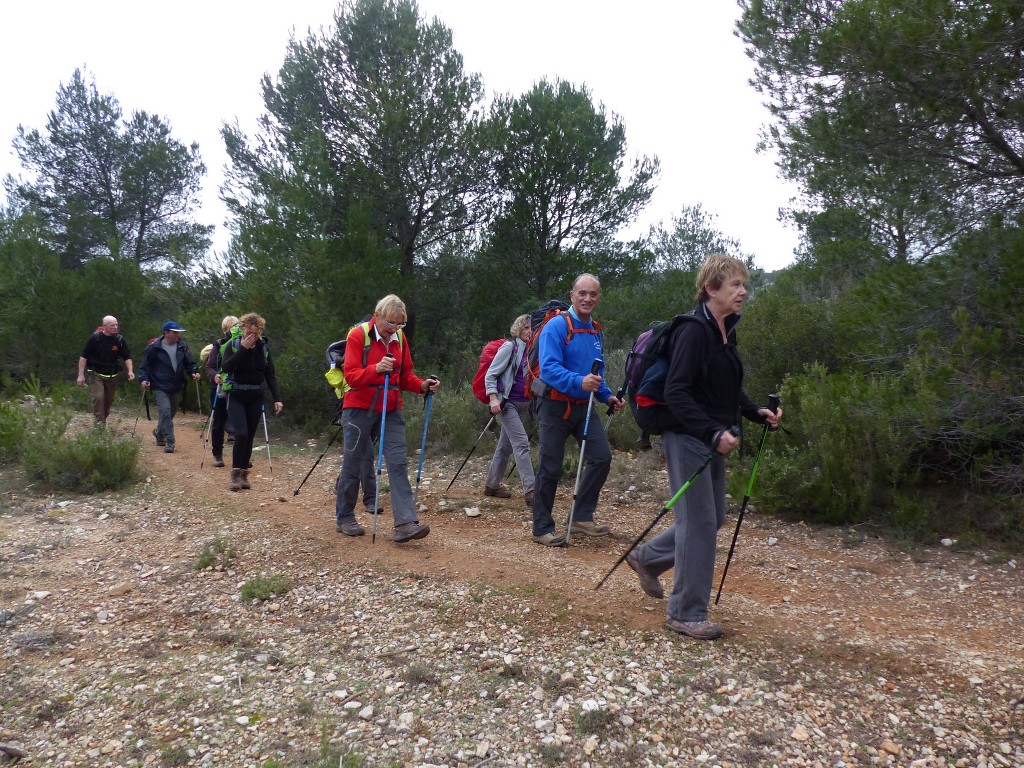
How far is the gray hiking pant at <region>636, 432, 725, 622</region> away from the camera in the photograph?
384cm

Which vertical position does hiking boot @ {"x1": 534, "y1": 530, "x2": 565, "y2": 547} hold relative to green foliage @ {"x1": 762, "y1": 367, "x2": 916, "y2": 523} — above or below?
below

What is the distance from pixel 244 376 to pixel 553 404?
12.3 ft

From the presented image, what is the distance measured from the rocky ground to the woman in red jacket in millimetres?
367

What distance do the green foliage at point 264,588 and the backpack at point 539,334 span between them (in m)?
2.36

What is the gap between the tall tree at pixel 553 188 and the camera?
53.5 feet

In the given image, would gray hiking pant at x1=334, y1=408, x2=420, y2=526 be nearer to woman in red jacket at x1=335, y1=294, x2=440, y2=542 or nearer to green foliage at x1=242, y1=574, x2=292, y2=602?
woman in red jacket at x1=335, y1=294, x2=440, y2=542

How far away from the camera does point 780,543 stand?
625 cm

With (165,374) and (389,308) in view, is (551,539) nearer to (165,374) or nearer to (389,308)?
(389,308)

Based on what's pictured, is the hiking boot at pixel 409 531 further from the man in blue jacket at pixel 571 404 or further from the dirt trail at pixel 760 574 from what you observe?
the man in blue jacket at pixel 571 404

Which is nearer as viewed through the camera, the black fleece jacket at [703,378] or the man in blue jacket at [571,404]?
the black fleece jacket at [703,378]

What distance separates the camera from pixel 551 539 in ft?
19.3

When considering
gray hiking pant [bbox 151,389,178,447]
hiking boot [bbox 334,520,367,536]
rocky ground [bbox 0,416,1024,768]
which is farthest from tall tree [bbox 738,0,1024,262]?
gray hiking pant [bbox 151,389,178,447]

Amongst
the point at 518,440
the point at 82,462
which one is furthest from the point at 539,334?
the point at 82,462

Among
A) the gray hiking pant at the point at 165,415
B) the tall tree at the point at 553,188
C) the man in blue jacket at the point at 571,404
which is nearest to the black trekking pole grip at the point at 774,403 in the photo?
the man in blue jacket at the point at 571,404
